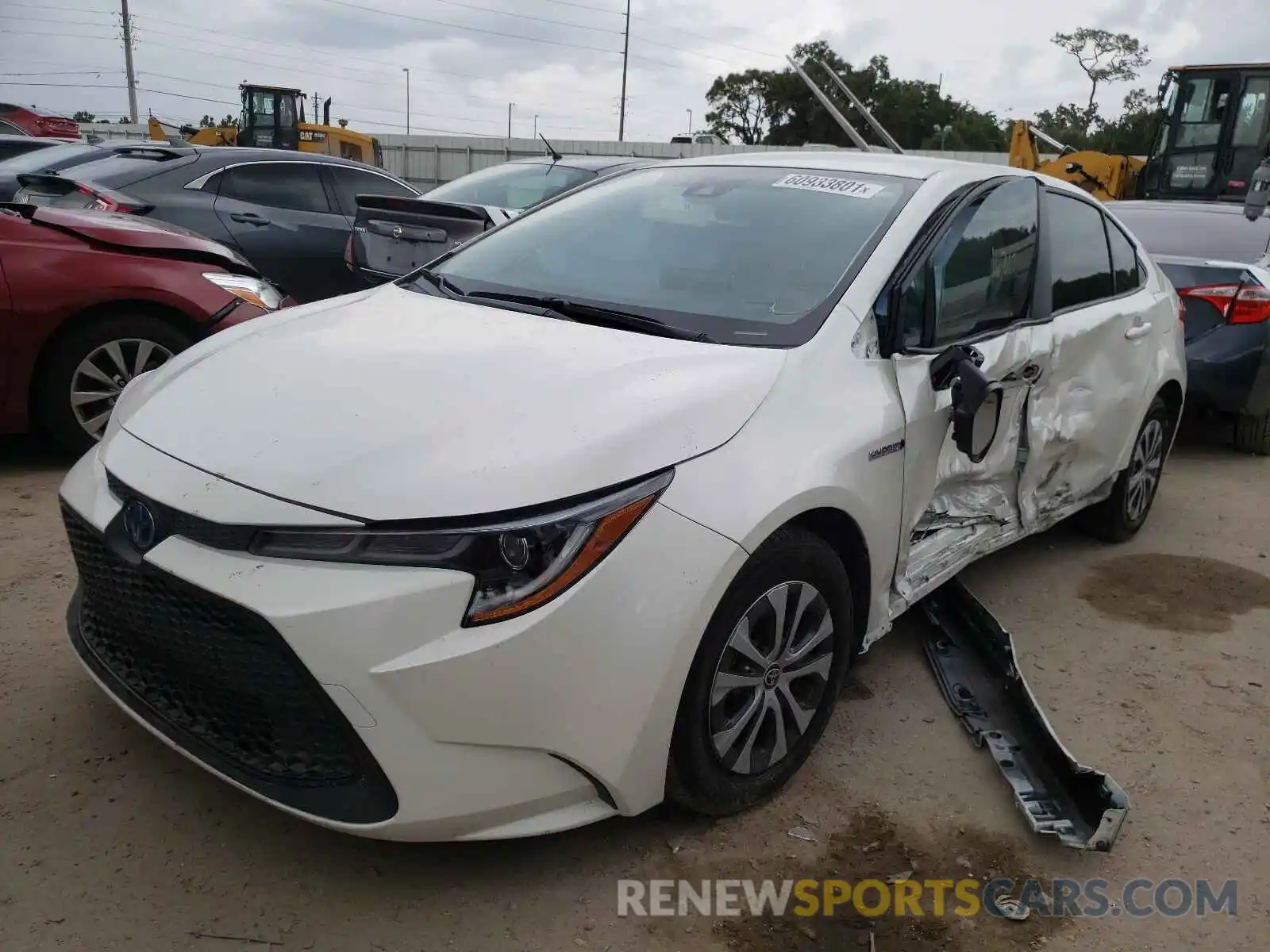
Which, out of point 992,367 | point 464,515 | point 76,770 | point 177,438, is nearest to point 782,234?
point 992,367

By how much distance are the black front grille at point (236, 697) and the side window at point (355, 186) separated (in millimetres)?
5866

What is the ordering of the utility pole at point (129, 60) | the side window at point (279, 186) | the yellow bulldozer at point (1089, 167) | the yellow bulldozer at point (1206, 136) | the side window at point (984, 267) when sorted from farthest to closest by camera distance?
the utility pole at point (129, 60)
the yellow bulldozer at point (1089, 167)
the yellow bulldozer at point (1206, 136)
the side window at point (279, 186)
the side window at point (984, 267)

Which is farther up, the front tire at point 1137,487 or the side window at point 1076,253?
the side window at point 1076,253

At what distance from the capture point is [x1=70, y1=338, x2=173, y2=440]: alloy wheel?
4.57m

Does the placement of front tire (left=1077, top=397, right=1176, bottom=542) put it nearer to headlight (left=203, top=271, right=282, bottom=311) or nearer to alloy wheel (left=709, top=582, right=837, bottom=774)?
alloy wheel (left=709, top=582, right=837, bottom=774)

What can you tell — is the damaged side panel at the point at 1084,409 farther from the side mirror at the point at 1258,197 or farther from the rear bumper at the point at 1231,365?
the side mirror at the point at 1258,197

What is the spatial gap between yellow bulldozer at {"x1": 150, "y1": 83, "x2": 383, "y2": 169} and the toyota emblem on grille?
2223 cm

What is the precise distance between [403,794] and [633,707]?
474mm

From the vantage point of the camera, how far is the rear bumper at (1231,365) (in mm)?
6184

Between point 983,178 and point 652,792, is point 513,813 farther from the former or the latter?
point 983,178

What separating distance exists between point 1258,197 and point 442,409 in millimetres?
6434

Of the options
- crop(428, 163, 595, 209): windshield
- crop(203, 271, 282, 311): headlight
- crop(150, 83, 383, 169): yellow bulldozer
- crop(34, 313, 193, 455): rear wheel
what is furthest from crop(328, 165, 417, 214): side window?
crop(150, 83, 383, 169): yellow bulldozer

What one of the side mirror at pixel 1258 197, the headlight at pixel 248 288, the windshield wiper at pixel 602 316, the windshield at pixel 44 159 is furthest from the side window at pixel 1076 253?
the windshield at pixel 44 159

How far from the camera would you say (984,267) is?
329cm
